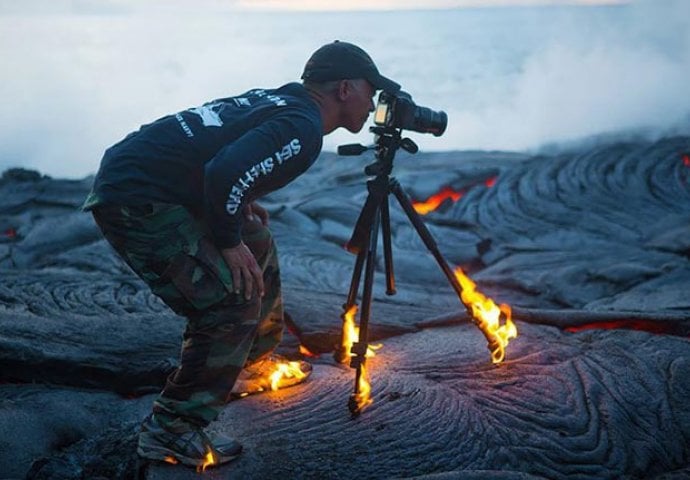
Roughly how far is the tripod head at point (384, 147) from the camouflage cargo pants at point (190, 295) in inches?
39.4

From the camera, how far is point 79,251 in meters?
7.95

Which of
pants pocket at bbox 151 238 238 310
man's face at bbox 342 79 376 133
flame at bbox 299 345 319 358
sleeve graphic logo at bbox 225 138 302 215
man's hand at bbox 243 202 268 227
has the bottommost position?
flame at bbox 299 345 319 358

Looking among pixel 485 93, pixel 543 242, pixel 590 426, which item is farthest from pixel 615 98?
pixel 590 426

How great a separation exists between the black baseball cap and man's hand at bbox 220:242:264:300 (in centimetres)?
96

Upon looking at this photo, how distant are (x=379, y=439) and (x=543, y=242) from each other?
19.8 feet

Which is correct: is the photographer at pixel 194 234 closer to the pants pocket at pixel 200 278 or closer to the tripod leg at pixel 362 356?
the pants pocket at pixel 200 278

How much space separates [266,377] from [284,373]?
0.38ft

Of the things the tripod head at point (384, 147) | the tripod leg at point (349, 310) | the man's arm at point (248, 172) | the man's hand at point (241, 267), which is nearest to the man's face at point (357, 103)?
the tripod head at point (384, 147)

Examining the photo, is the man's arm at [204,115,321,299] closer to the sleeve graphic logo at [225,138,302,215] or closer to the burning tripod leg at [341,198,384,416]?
the sleeve graphic logo at [225,138,302,215]

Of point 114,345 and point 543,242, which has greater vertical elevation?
point 543,242

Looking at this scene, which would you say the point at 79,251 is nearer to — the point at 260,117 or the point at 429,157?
the point at 260,117

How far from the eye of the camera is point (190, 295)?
3.21m

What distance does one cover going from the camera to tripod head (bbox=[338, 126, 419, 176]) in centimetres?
385

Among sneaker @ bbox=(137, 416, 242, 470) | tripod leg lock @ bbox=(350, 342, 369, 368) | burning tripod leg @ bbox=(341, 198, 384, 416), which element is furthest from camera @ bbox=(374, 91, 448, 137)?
sneaker @ bbox=(137, 416, 242, 470)
